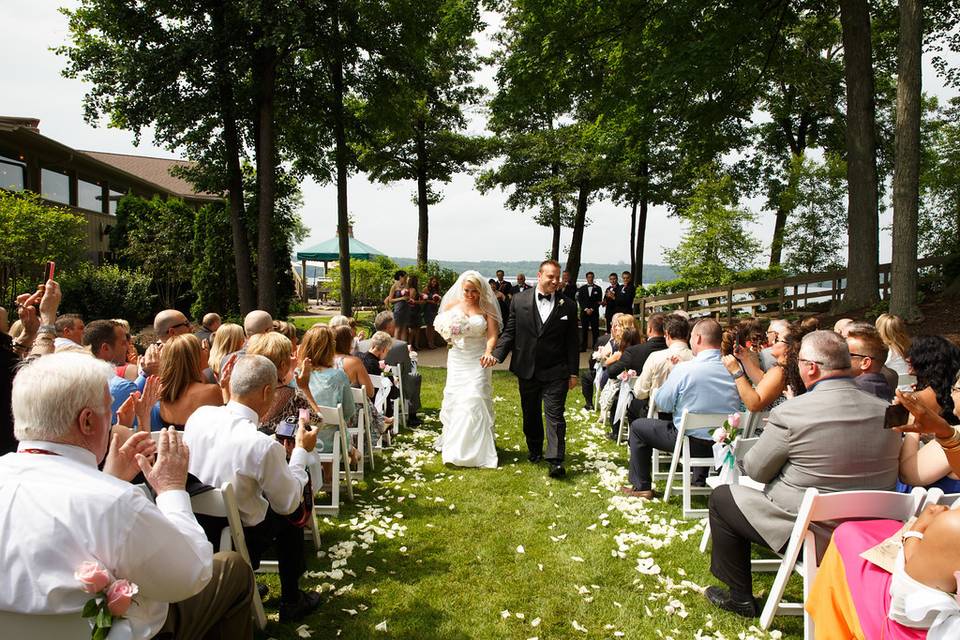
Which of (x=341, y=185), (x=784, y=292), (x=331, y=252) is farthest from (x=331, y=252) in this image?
(x=784, y=292)

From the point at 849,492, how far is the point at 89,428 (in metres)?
3.29

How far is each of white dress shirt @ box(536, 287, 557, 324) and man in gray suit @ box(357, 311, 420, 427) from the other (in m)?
2.48

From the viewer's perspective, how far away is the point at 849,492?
3.04 m

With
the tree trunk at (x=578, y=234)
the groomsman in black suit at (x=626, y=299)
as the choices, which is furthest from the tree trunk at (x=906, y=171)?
the tree trunk at (x=578, y=234)

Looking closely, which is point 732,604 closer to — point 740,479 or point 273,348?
point 740,479

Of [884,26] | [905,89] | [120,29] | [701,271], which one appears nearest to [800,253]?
[701,271]

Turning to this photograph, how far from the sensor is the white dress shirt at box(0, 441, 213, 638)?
1.83 metres

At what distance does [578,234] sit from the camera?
28750 mm

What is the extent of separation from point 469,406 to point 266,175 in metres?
12.0

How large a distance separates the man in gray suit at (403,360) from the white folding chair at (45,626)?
6.07 m

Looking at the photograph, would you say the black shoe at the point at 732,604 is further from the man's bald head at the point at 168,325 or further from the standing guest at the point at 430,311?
the standing guest at the point at 430,311

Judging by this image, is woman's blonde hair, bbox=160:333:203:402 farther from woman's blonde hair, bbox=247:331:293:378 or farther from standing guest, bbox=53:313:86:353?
standing guest, bbox=53:313:86:353

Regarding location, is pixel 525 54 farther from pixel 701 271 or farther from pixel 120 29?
pixel 701 271

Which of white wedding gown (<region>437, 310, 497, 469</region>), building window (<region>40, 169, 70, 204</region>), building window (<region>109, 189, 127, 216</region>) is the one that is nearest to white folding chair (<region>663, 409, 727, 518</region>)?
white wedding gown (<region>437, 310, 497, 469</region>)
